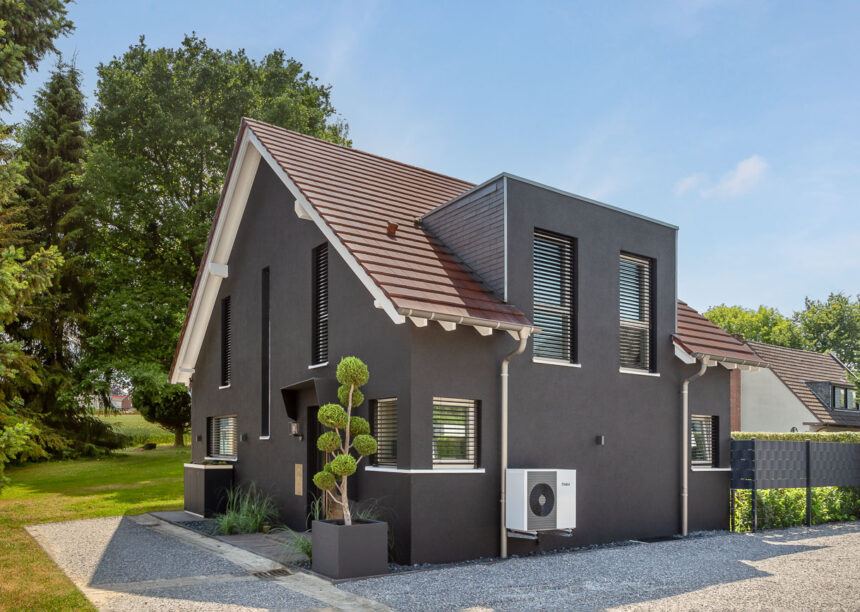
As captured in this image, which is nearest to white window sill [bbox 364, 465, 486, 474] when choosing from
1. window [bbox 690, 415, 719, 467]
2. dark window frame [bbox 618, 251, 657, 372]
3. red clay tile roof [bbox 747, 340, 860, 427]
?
dark window frame [bbox 618, 251, 657, 372]

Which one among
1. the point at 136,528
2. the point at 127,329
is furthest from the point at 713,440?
the point at 127,329

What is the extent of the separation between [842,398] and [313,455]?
33.6 meters

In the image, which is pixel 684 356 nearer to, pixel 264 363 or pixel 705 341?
pixel 705 341

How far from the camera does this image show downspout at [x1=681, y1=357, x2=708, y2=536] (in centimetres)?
1226

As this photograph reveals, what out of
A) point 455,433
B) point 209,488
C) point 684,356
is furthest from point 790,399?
point 455,433

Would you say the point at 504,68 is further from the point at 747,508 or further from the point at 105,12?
the point at 747,508

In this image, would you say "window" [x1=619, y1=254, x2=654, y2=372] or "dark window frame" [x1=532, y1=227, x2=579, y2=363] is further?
"window" [x1=619, y1=254, x2=654, y2=372]

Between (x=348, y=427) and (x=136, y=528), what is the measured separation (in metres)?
6.29

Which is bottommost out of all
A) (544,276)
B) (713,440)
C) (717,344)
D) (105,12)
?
(713,440)

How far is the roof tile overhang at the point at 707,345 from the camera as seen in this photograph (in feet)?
40.7

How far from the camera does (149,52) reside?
27422 mm

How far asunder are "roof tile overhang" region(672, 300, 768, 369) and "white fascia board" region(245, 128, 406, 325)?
5909 millimetres

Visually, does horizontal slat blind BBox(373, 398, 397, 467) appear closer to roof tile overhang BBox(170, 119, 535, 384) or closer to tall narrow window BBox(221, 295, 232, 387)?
roof tile overhang BBox(170, 119, 535, 384)

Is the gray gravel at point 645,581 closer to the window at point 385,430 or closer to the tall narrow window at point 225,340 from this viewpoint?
the window at point 385,430
